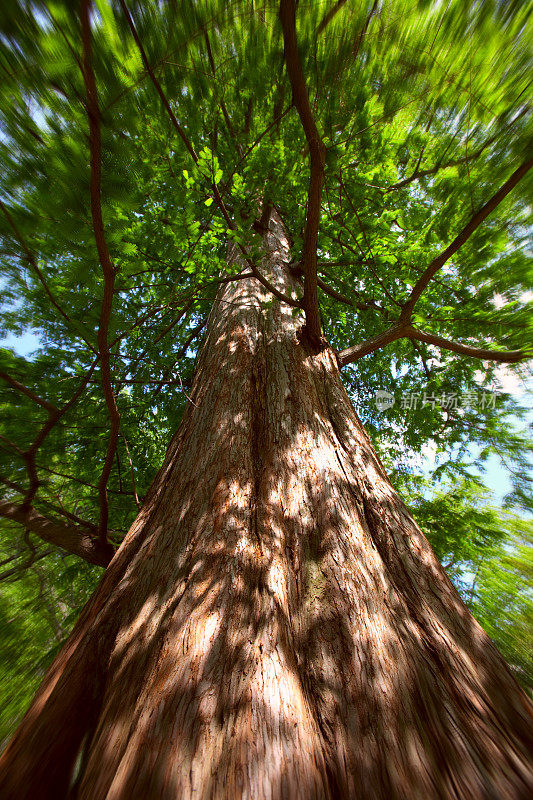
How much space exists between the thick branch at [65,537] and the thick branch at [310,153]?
1809 millimetres

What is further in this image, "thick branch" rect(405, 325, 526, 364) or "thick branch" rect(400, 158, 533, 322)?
"thick branch" rect(405, 325, 526, 364)

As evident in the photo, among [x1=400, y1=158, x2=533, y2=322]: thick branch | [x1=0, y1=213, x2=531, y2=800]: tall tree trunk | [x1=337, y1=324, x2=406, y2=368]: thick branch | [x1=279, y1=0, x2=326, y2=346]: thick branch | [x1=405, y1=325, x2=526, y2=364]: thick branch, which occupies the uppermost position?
[x1=279, y1=0, x2=326, y2=346]: thick branch

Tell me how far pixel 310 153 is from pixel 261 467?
1.45 metres

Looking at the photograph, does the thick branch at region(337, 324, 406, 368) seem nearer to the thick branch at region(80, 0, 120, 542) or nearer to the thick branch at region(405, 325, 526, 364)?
the thick branch at region(405, 325, 526, 364)

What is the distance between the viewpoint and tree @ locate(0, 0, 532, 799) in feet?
2.56

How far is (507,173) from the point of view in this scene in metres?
1.62

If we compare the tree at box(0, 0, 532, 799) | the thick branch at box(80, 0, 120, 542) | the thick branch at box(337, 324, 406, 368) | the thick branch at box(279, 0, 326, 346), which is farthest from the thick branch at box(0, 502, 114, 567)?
the thick branch at box(337, 324, 406, 368)

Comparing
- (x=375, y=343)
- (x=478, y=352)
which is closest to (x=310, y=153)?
(x=375, y=343)

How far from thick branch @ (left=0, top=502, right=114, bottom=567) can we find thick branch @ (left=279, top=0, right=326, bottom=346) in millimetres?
1809

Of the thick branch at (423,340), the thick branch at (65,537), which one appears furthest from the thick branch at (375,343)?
the thick branch at (65,537)

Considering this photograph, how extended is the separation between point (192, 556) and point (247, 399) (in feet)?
2.88

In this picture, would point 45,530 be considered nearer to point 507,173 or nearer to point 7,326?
point 7,326

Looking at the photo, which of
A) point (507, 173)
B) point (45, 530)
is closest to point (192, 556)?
point (45, 530)

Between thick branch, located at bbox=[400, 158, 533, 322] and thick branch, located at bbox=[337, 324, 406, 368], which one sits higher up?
thick branch, located at bbox=[400, 158, 533, 322]
